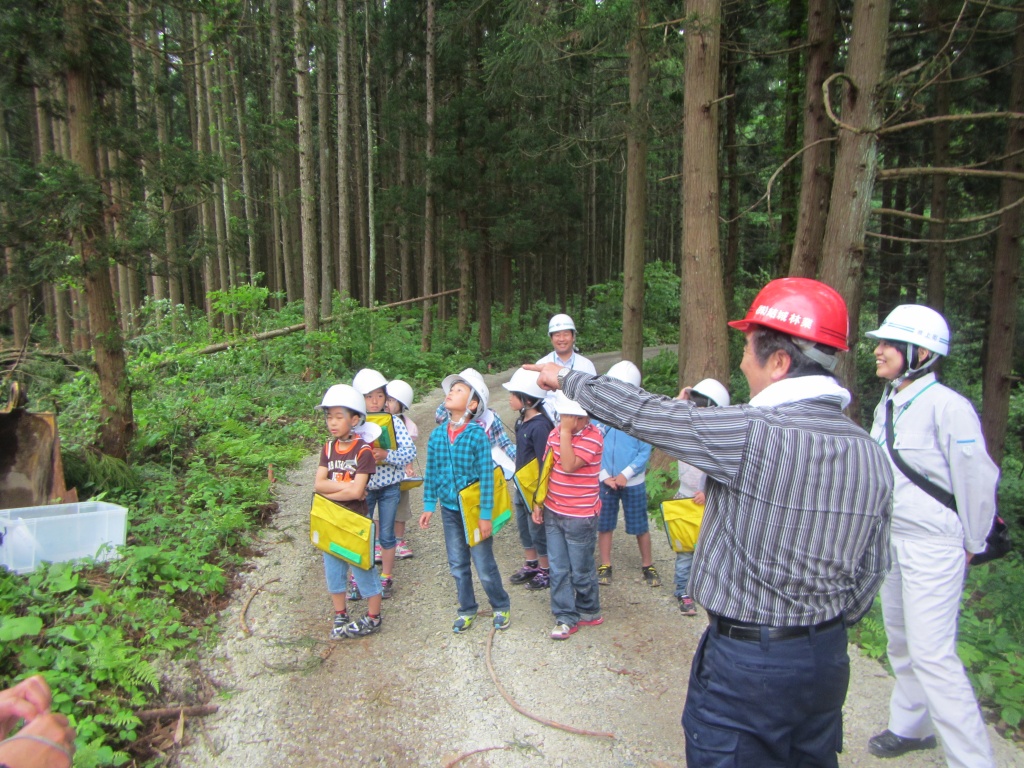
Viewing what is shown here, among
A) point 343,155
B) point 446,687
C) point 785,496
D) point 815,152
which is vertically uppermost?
point 343,155

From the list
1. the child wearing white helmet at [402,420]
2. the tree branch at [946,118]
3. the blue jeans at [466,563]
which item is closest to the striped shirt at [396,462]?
the child wearing white helmet at [402,420]

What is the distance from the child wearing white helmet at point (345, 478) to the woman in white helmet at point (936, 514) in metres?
3.22

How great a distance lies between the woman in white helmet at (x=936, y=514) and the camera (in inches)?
119

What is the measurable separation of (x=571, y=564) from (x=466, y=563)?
76cm

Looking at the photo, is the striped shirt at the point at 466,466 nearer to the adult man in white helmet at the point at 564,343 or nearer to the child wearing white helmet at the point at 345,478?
the child wearing white helmet at the point at 345,478

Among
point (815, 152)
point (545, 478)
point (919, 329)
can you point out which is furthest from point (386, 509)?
point (815, 152)

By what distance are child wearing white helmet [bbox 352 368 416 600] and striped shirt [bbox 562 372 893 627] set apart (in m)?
3.79

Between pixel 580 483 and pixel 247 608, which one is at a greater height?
pixel 580 483

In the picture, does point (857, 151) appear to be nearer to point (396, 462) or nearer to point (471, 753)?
point (396, 462)

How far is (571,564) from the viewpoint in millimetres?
4773

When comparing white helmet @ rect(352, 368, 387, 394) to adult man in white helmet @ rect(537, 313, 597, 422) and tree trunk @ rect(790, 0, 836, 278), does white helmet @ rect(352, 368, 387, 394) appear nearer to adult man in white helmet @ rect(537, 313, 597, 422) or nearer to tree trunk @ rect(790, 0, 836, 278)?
adult man in white helmet @ rect(537, 313, 597, 422)

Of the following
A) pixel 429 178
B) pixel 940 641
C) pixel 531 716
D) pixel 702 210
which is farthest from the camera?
pixel 429 178

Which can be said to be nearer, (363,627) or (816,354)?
(816,354)

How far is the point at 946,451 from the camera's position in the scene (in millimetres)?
3139
